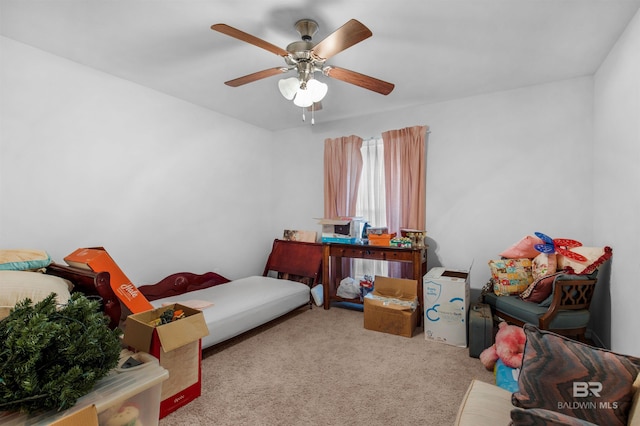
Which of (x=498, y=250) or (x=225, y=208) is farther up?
(x=225, y=208)

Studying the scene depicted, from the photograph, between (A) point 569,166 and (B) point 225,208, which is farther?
(B) point 225,208

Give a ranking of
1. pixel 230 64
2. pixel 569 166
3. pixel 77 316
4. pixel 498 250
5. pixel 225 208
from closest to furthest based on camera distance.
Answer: pixel 77 316 → pixel 230 64 → pixel 569 166 → pixel 498 250 → pixel 225 208

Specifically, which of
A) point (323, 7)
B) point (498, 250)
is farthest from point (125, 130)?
point (498, 250)

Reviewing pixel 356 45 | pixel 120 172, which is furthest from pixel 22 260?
pixel 356 45

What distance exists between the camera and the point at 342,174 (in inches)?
156

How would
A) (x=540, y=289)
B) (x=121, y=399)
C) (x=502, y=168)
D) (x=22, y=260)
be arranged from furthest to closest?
(x=502, y=168)
(x=540, y=289)
(x=22, y=260)
(x=121, y=399)

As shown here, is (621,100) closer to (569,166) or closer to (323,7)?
(569,166)

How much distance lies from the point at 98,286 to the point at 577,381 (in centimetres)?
234

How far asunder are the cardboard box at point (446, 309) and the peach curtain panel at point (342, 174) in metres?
1.49

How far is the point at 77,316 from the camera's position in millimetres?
1111

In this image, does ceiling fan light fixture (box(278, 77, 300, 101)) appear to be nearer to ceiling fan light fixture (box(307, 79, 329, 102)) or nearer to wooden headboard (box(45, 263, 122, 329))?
ceiling fan light fixture (box(307, 79, 329, 102))

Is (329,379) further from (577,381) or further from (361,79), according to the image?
(361,79)

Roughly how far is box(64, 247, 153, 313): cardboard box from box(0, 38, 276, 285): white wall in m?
0.58

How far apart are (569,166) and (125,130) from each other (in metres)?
4.24
